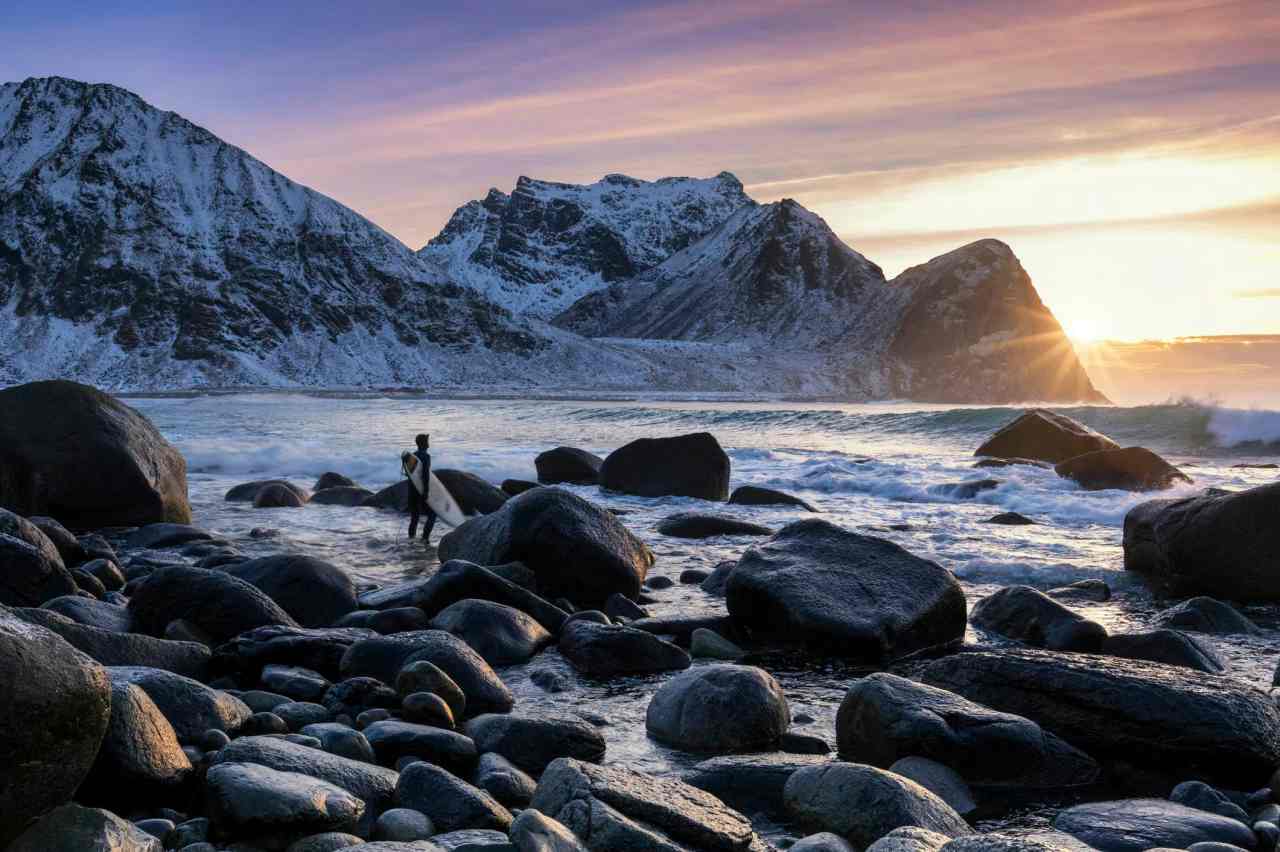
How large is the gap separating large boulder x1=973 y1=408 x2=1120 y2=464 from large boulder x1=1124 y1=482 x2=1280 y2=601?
12543mm

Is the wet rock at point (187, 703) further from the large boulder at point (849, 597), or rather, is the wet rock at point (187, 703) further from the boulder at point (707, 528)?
the boulder at point (707, 528)

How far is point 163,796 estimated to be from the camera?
14.0ft

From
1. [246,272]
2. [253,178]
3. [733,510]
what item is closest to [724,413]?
[733,510]

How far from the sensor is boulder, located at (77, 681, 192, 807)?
13.5 ft

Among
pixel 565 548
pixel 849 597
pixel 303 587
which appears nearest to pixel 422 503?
pixel 565 548

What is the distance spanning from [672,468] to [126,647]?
1321 cm

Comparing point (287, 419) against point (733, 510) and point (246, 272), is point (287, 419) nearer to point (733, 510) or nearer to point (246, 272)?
point (733, 510)

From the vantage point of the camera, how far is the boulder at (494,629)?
24.8 ft

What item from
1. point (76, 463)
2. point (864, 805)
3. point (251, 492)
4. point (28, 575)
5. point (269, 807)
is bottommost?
point (251, 492)

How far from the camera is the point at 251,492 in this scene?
59.7ft

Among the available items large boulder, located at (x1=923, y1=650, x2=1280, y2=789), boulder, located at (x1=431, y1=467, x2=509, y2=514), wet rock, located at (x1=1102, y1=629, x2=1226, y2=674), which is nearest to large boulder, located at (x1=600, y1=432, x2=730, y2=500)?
boulder, located at (x1=431, y1=467, x2=509, y2=514)

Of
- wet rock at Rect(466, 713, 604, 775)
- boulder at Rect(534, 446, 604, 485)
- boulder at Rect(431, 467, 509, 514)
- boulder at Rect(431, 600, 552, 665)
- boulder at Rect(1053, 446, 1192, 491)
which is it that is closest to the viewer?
wet rock at Rect(466, 713, 604, 775)

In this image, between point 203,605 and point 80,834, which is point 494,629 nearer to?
point 203,605

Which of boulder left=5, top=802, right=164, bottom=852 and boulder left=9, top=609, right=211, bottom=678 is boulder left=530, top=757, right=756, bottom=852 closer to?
boulder left=5, top=802, right=164, bottom=852
